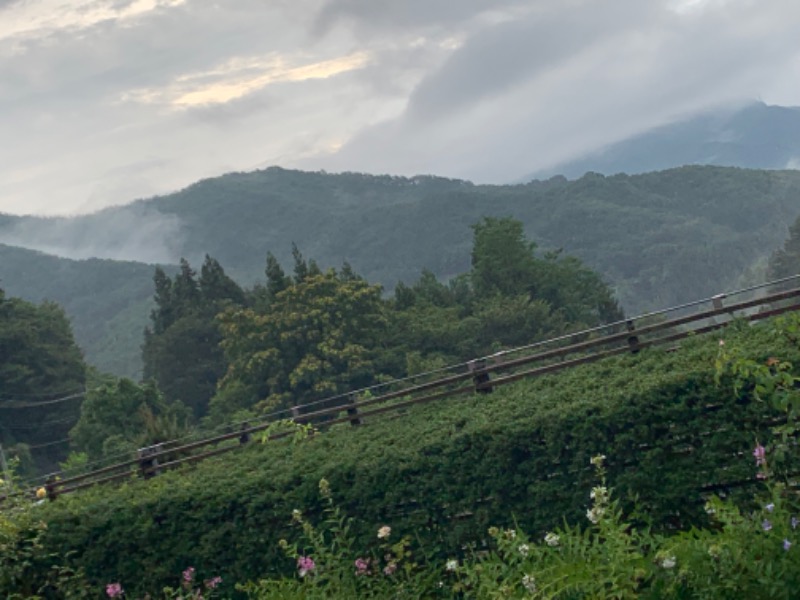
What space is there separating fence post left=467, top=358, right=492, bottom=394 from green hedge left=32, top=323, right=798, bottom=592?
0.30m

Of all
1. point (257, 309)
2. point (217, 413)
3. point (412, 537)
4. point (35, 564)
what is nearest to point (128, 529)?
point (35, 564)

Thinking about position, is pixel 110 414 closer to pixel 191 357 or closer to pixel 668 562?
pixel 191 357

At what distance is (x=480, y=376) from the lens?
11.2 metres

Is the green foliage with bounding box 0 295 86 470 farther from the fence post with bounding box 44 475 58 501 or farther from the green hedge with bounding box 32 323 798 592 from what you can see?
the green hedge with bounding box 32 323 798 592

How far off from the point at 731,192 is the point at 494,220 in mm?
141313

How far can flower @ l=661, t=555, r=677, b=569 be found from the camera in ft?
17.9

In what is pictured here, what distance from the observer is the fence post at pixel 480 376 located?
11.1 meters

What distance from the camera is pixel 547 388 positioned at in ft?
32.0

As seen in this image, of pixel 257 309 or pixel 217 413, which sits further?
pixel 257 309

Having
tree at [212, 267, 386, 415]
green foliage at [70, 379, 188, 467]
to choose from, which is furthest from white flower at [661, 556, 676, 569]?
green foliage at [70, 379, 188, 467]

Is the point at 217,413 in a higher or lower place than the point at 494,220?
lower

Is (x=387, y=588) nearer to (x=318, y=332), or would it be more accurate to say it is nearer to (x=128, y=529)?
(x=128, y=529)

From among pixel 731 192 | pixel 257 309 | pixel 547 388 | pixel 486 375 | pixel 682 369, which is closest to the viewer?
pixel 682 369

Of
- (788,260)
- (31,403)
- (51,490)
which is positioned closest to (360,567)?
(51,490)
